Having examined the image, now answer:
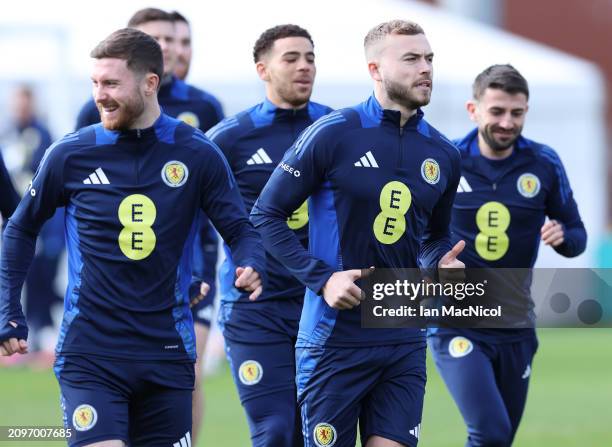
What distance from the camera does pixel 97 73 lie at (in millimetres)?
6672

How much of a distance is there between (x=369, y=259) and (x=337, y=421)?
0.77m

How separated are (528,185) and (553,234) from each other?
0.47 metres

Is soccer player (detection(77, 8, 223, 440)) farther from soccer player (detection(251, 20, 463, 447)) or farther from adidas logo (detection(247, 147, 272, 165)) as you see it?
soccer player (detection(251, 20, 463, 447))

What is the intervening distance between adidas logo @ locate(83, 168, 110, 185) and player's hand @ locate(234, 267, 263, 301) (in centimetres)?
72

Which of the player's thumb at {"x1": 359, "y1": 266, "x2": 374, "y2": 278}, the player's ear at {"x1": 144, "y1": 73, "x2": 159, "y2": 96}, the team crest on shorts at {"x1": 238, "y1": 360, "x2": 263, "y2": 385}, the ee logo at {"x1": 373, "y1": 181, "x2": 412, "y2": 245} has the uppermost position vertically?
the player's ear at {"x1": 144, "y1": 73, "x2": 159, "y2": 96}

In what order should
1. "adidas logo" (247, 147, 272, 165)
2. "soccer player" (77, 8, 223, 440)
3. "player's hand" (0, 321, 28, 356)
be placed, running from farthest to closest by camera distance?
1. "soccer player" (77, 8, 223, 440)
2. "adidas logo" (247, 147, 272, 165)
3. "player's hand" (0, 321, 28, 356)

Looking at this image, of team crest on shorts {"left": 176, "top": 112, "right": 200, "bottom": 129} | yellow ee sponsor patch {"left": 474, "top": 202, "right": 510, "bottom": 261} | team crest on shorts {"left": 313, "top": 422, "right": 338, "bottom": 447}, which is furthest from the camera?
team crest on shorts {"left": 176, "top": 112, "right": 200, "bottom": 129}

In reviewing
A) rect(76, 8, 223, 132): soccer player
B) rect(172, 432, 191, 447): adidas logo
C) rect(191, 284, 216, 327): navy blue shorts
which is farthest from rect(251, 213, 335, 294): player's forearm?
rect(76, 8, 223, 132): soccer player

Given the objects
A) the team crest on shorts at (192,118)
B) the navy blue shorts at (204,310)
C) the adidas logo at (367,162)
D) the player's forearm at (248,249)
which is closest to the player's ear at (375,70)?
the adidas logo at (367,162)

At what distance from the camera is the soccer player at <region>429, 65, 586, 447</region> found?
8.70 meters

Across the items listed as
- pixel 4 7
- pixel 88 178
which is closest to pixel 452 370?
pixel 88 178

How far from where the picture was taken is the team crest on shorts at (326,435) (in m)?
6.94

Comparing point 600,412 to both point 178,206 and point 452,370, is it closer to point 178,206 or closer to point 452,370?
point 452,370

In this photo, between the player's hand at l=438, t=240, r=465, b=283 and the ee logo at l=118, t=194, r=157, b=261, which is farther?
the player's hand at l=438, t=240, r=465, b=283
